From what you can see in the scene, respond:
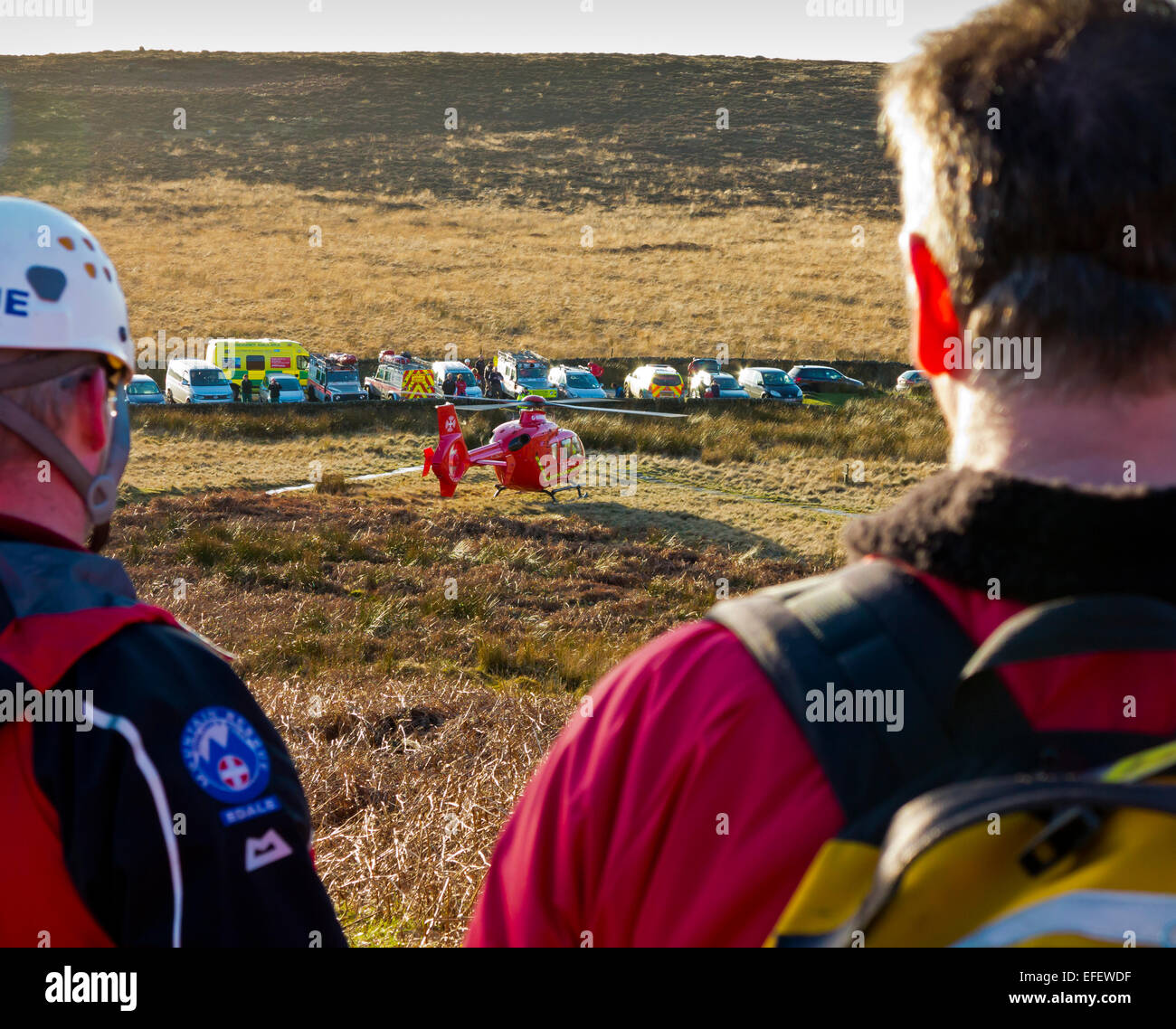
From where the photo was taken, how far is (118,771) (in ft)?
6.02

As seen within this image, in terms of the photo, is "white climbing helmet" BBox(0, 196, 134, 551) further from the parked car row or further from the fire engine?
the parked car row

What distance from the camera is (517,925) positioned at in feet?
5.17

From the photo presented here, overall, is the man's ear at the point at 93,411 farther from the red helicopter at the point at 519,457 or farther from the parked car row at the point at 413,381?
the parked car row at the point at 413,381

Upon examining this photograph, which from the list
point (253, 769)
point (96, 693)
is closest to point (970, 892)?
point (253, 769)

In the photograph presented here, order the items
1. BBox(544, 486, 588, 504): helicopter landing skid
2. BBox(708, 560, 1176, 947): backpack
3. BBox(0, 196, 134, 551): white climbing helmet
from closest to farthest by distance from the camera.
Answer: BBox(708, 560, 1176, 947): backpack → BBox(0, 196, 134, 551): white climbing helmet → BBox(544, 486, 588, 504): helicopter landing skid

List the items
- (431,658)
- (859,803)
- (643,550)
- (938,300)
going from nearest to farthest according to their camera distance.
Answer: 1. (859,803)
2. (938,300)
3. (431,658)
4. (643,550)

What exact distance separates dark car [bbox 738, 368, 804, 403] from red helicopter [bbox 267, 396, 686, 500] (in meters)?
18.4

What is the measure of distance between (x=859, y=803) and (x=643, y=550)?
17169 mm

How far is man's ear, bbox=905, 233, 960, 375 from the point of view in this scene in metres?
1.49

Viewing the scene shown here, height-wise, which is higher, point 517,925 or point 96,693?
point 96,693

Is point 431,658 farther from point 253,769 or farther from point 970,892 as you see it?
point 970,892

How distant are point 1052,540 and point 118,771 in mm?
1419

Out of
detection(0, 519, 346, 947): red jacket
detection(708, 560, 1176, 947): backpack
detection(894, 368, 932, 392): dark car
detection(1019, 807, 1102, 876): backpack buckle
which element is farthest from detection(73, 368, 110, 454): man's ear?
detection(894, 368, 932, 392): dark car

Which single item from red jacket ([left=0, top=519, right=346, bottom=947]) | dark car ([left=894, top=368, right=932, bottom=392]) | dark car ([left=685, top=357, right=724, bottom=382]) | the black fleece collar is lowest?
dark car ([left=894, top=368, right=932, bottom=392])
